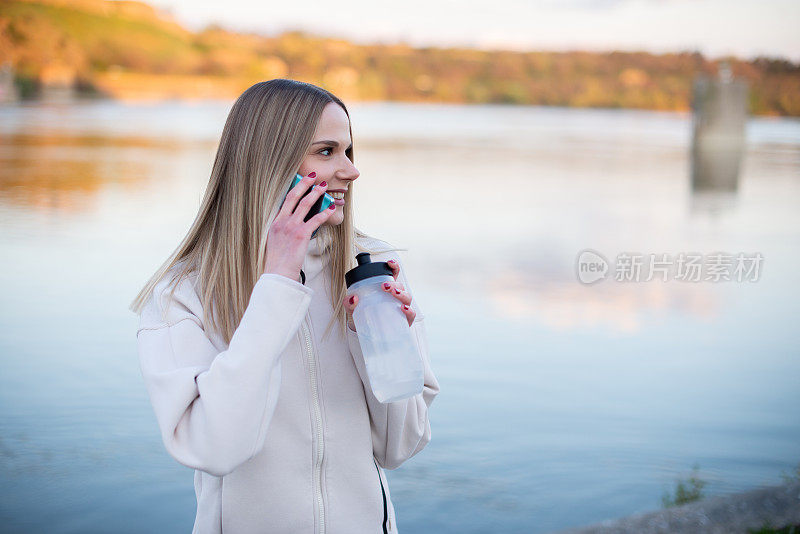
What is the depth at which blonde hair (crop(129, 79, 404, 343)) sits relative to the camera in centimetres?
138

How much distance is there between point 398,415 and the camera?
1.47 meters

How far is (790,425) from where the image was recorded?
165 inches

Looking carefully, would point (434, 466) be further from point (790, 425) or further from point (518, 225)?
point (518, 225)

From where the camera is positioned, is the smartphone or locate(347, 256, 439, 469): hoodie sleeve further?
locate(347, 256, 439, 469): hoodie sleeve

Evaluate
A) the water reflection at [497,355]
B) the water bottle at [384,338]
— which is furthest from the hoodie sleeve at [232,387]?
the water reflection at [497,355]

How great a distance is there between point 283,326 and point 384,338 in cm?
19

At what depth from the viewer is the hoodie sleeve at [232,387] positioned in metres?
1.23

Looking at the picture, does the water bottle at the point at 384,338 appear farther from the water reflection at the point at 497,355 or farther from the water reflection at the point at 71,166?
the water reflection at the point at 71,166

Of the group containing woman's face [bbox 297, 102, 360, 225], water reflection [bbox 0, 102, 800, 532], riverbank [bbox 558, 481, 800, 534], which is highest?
woman's face [bbox 297, 102, 360, 225]

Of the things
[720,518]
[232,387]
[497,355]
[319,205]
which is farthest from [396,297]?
[497,355]

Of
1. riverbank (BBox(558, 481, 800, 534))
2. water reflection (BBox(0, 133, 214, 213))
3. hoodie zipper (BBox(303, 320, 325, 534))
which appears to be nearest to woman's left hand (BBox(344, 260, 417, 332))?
hoodie zipper (BBox(303, 320, 325, 534))

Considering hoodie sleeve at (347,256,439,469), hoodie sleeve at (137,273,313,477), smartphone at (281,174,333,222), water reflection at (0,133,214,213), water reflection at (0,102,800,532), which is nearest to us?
hoodie sleeve at (137,273,313,477)

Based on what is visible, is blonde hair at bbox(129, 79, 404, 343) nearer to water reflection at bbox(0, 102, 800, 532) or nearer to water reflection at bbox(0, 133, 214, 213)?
water reflection at bbox(0, 102, 800, 532)

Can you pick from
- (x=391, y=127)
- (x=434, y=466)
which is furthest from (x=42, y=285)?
(x=391, y=127)
